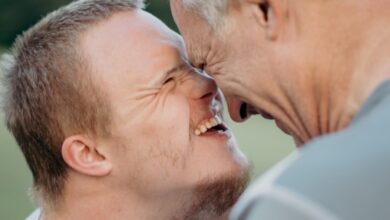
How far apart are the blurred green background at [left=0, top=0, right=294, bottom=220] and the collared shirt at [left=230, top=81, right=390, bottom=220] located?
4662 mm

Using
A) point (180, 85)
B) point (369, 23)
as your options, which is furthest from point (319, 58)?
point (180, 85)

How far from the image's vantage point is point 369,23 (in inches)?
52.1

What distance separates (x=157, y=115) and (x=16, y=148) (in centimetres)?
436

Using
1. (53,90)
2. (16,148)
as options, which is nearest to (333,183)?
(53,90)

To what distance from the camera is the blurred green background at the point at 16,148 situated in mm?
6629

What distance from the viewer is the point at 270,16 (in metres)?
1.40

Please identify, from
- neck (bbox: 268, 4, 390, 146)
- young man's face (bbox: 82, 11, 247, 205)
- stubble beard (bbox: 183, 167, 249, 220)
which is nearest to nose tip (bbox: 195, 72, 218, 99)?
young man's face (bbox: 82, 11, 247, 205)

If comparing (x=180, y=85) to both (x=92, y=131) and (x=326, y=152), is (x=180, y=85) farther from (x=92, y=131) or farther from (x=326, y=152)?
(x=326, y=152)

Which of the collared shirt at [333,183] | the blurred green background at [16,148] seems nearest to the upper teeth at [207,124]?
the collared shirt at [333,183]

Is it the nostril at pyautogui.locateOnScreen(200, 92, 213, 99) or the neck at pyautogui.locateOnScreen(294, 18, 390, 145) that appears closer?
the neck at pyautogui.locateOnScreen(294, 18, 390, 145)

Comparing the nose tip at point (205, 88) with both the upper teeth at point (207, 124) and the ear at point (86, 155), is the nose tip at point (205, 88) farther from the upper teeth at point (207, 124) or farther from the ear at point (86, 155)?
the ear at point (86, 155)

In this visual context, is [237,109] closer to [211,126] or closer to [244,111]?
[244,111]

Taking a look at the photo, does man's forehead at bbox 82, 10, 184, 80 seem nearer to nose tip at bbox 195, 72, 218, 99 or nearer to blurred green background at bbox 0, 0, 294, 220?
nose tip at bbox 195, 72, 218, 99

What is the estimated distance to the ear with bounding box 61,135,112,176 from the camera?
2014 mm
